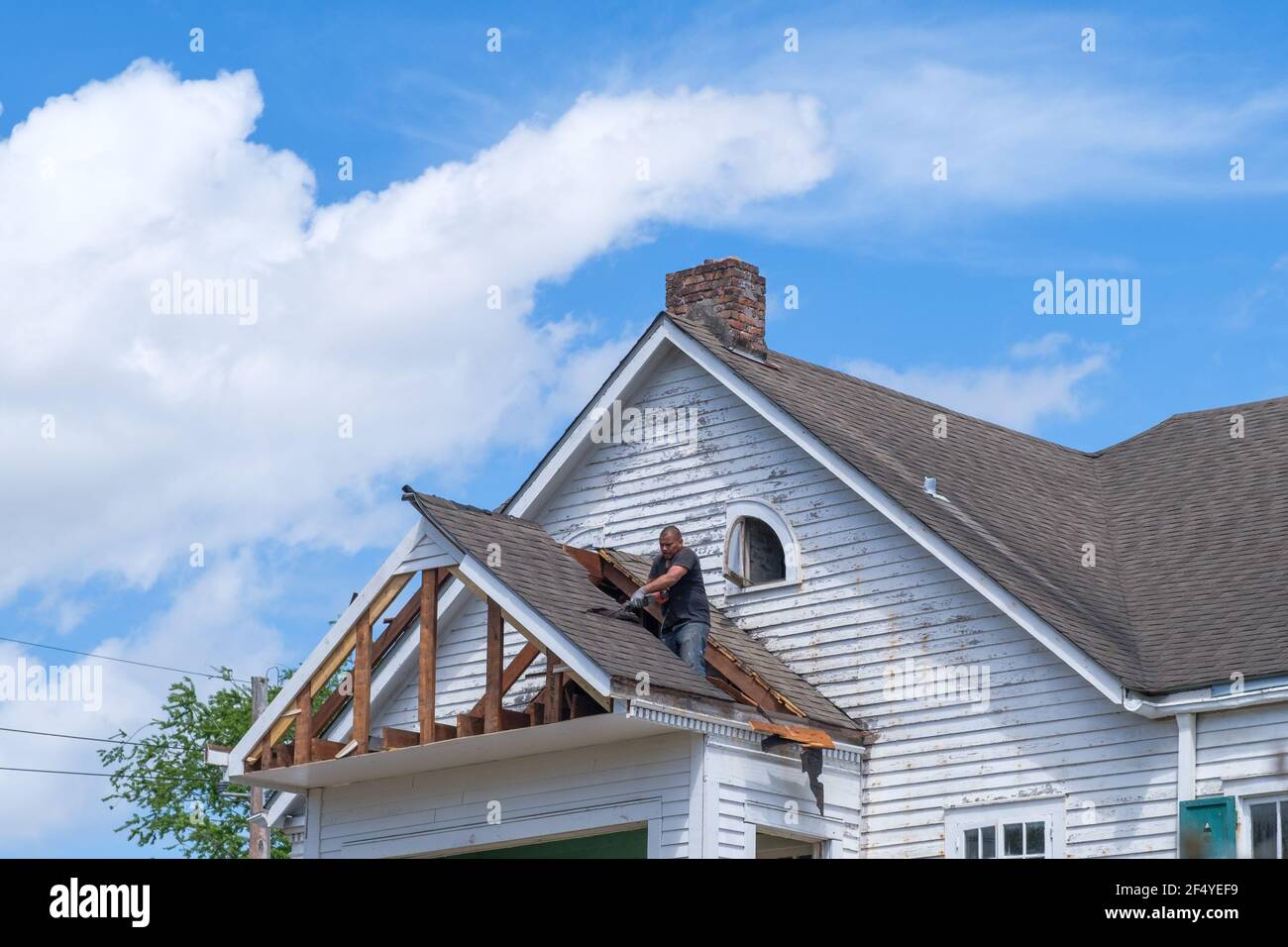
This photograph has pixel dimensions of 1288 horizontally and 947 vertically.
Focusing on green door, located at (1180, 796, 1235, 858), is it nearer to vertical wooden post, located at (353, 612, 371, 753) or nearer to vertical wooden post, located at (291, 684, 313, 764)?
vertical wooden post, located at (353, 612, 371, 753)

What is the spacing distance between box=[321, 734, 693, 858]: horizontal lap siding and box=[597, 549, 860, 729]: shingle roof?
1578mm

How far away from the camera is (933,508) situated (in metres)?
19.2

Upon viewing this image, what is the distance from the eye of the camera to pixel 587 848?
19469mm

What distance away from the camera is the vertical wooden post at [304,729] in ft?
61.2

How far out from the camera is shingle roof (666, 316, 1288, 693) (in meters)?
17.8

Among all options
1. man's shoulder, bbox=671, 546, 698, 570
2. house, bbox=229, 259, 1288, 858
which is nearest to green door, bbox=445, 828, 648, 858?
house, bbox=229, 259, 1288, 858

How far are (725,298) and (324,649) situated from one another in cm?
673

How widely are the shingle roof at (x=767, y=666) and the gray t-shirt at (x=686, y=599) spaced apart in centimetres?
72

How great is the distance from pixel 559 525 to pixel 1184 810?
25.9 feet

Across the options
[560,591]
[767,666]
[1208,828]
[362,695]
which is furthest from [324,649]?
[1208,828]

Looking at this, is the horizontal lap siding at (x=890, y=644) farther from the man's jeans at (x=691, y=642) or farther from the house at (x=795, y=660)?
the man's jeans at (x=691, y=642)

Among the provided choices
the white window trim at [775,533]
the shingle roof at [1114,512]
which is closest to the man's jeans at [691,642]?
the white window trim at [775,533]

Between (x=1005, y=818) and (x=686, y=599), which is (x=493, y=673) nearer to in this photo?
(x=686, y=599)
